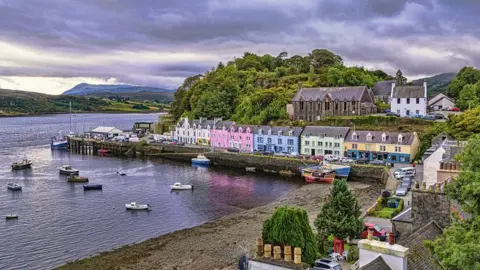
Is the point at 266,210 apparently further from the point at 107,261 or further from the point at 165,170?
the point at 165,170

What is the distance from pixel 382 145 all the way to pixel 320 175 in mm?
11108

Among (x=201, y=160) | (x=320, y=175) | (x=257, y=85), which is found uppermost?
(x=257, y=85)

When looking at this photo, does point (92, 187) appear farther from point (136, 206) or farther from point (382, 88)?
point (382, 88)

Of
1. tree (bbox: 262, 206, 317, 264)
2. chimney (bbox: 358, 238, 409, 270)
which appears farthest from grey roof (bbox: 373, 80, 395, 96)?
chimney (bbox: 358, 238, 409, 270)

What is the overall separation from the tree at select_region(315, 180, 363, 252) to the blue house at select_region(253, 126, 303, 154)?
3938cm

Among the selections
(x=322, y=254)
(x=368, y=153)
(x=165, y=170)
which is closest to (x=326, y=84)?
(x=368, y=153)

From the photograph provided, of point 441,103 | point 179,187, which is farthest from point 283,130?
point 441,103

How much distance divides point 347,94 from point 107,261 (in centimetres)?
5788

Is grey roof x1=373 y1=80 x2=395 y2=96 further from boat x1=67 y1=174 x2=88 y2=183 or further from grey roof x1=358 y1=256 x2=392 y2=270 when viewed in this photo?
grey roof x1=358 y1=256 x2=392 y2=270

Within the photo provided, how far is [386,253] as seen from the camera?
1140 cm

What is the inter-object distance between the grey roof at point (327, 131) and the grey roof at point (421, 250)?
48042mm

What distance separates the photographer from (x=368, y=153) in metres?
59.3

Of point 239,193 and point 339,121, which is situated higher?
point 339,121

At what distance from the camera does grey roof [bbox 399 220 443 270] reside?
1261 cm
